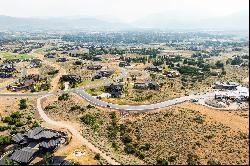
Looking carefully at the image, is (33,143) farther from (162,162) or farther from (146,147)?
(162,162)

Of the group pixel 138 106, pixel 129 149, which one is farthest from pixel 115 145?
pixel 138 106

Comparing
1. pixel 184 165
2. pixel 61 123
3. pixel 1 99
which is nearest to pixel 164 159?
pixel 184 165

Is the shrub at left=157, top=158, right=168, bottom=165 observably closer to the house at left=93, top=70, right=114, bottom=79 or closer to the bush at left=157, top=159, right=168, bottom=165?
the bush at left=157, top=159, right=168, bottom=165

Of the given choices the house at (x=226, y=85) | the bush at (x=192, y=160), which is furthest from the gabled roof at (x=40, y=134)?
the house at (x=226, y=85)

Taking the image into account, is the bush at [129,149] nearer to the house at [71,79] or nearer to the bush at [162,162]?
the bush at [162,162]

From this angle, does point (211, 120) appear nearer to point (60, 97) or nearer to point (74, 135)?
point (74, 135)
